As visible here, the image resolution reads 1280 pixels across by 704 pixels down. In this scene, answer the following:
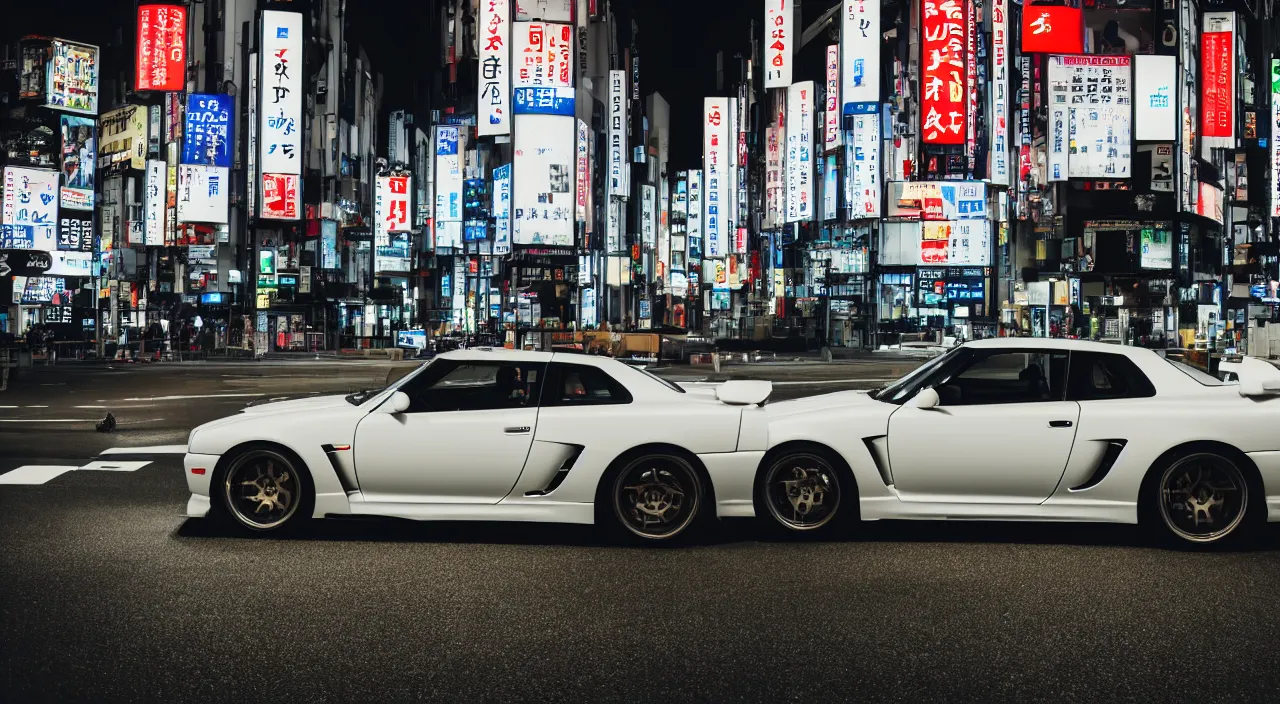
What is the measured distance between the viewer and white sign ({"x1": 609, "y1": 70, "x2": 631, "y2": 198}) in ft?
327

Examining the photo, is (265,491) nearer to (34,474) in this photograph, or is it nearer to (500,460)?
(500,460)

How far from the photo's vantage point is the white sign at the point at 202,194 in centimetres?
6538

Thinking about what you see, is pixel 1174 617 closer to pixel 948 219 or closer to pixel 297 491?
pixel 297 491

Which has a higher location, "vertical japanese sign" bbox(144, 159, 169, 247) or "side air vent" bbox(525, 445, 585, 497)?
"vertical japanese sign" bbox(144, 159, 169, 247)

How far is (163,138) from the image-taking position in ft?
266

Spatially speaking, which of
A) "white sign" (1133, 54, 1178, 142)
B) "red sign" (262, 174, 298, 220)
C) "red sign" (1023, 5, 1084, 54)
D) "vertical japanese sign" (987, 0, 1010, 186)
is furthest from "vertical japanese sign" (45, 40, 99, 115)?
"white sign" (1133, 54, 1178, 142)

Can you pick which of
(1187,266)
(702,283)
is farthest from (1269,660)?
(702,283)

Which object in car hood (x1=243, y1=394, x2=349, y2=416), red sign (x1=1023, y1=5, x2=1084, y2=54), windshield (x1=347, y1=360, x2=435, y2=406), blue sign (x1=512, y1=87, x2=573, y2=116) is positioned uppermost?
red sign (x1=1023, y1=5, x2=1084, y2=54)

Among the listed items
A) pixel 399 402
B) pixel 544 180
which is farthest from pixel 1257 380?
pixel 544 180

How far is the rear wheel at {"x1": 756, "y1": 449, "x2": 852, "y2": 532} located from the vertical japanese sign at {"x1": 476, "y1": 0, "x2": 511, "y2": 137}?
5620cm

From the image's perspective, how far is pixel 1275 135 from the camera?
7969cm

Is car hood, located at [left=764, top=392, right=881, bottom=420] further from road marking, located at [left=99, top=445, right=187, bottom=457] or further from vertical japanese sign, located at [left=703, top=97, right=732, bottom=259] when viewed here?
vertical japanese sign, located at [left=703, top=97, right=732, bottom=259]

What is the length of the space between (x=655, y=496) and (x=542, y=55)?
5794 cm

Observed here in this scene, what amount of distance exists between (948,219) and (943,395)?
243 feet
